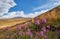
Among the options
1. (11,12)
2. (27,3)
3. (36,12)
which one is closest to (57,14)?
(36,12)

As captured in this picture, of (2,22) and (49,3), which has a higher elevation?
(49,3)

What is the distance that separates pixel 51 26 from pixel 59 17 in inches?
8.8

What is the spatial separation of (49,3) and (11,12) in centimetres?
77

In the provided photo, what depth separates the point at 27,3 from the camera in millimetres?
3805

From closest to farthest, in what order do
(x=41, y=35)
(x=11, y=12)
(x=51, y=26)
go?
(x=41, y=35)
(x=51, y=26)
(x=11, y=12)

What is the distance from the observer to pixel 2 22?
3.72 metres

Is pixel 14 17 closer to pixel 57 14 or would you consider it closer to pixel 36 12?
pixel 36 12

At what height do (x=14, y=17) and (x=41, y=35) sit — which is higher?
(x=14, y=17)

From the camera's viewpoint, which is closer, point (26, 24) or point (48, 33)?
point (48, 33)

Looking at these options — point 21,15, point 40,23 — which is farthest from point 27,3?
point 40,23

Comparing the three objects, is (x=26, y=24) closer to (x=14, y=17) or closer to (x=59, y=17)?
(x=14, y=17)

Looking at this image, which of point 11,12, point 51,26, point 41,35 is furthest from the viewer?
point 11,12

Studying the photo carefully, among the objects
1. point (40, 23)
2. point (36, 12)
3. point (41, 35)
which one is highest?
point (36, 12)

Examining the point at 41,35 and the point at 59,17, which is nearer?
the point at 41,35
